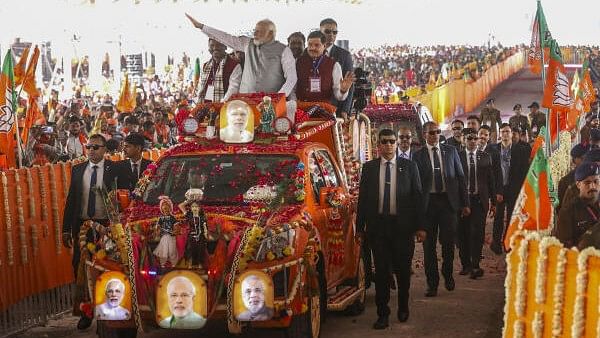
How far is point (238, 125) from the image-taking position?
34.6ft

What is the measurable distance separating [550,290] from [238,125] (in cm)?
459

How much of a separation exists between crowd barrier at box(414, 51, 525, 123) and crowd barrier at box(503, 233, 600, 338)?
3104 cm

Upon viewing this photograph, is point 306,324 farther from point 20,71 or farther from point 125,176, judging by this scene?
point 20,71

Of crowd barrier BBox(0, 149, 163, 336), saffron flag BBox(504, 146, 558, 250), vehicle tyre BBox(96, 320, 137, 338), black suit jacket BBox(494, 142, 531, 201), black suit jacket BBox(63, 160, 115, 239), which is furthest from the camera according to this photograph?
black suit jacket BBox(494, 142, 531, 201)

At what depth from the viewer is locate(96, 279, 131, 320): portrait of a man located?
8.64 m

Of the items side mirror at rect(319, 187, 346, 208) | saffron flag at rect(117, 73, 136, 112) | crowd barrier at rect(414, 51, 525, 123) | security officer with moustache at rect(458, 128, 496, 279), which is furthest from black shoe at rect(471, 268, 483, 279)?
crowd barrier at rect(414, 51, 525, 123)

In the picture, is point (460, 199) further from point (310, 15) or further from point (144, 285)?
point (310, 15)

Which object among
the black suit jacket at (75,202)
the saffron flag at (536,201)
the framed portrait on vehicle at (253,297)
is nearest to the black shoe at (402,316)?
the framed portrait on vehicle at (253,297)

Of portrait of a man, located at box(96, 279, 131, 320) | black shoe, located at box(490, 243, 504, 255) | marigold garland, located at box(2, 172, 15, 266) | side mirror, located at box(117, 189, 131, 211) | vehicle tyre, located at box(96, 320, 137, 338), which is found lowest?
black shoe, located at box(490, 243, 504, 255)

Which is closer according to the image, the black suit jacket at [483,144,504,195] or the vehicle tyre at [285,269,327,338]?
the vehicle tyre at [285,269,327,338]

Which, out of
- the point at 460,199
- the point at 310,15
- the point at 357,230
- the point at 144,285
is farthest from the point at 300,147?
the point at 310,15

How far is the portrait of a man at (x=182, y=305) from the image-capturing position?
8.41 metres

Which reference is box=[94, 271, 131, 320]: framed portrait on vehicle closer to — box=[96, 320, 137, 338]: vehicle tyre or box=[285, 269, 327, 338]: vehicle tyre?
box=[96, 320, 137, 338]: vehicle tyre

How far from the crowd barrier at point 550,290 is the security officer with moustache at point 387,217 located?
3.43m
